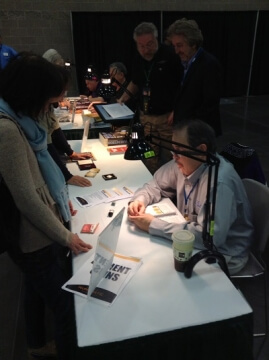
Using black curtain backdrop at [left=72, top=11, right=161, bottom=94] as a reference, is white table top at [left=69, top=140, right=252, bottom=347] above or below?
below

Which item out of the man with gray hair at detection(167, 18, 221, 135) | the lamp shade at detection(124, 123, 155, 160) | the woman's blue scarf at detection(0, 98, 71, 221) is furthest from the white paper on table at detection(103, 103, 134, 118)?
the woman's blue scarf at detection(0, 98, 71, 221)

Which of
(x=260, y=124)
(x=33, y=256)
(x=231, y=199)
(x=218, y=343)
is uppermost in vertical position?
(x=231, y=199)

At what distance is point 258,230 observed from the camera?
5.64ft

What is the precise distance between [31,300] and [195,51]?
7.63 feet

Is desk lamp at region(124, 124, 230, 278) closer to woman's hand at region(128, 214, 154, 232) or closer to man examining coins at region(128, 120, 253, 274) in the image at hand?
man examining coins at region(128, 120, 253, 274)

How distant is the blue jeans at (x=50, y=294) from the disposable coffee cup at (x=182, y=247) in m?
0.45

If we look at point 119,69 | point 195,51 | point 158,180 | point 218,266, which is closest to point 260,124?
point 119,69

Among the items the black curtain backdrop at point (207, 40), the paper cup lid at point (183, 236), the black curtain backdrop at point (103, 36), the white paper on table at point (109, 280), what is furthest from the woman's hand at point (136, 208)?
the black curtain backdrop at point (103, 36)

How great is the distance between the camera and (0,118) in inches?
43.6

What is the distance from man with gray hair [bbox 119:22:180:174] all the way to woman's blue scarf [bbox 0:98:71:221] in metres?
1.62

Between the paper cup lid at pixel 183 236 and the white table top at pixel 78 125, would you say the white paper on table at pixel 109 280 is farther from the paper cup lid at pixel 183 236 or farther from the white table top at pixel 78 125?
the white table top at pixel 78 125

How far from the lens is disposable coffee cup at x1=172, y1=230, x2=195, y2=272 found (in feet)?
4.06

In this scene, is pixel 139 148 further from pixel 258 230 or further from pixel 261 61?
pixel 261 61

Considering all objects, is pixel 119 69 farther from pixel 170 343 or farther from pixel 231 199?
pixel 170 343
